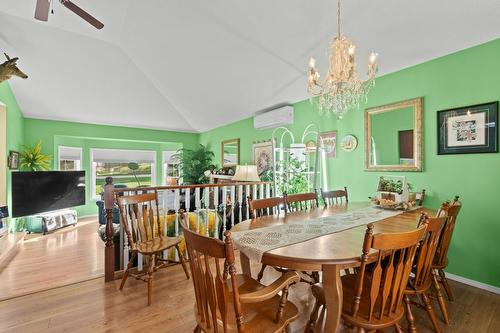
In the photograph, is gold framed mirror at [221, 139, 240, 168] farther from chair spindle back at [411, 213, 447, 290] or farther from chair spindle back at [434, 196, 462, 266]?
chair spindle back at [411, 213, 447, 290]

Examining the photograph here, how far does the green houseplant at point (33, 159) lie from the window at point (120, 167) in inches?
57.8

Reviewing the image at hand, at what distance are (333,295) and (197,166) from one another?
575 cm

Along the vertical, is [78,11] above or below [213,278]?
above

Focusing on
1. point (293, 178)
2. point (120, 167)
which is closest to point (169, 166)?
point (120, 167)

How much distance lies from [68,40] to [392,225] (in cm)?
546

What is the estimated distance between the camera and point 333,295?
4.13 feet

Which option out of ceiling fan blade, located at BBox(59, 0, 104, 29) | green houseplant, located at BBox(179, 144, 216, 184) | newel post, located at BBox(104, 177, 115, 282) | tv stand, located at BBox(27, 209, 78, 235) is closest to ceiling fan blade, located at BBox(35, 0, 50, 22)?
ceiling fan blade, located at BBox(59, 0, 104, 29)

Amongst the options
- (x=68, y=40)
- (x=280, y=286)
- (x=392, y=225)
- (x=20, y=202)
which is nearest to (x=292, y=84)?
(x=392, y=225)

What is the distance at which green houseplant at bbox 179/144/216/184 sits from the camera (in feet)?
21.7

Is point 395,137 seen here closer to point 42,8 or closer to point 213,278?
point 213,278

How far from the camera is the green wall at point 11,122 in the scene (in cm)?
424

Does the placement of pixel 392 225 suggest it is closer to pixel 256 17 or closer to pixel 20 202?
pixel 256 17

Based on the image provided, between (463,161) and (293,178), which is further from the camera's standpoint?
(293,178)

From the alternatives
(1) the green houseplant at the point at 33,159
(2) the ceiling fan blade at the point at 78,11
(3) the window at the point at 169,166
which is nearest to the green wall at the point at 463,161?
(2) the ceiling fan blade at the point at 78,11
